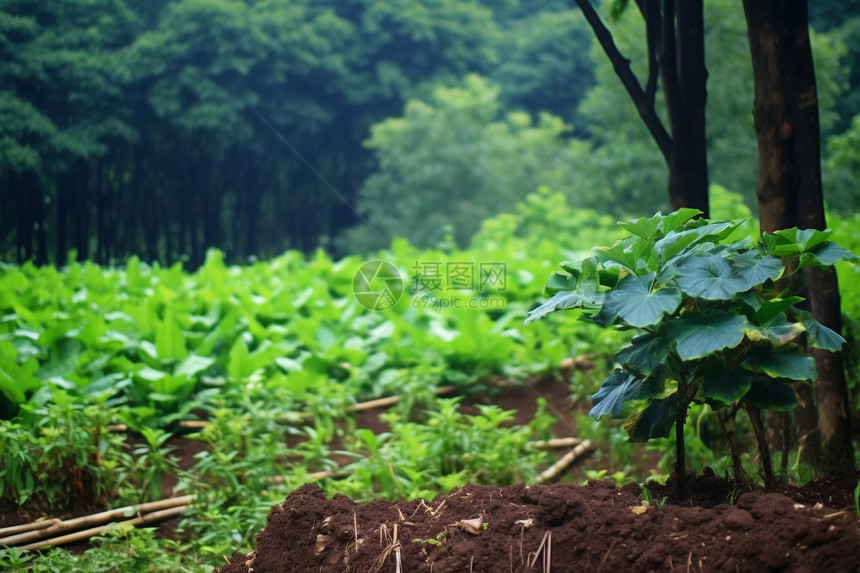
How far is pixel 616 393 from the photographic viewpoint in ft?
5.13

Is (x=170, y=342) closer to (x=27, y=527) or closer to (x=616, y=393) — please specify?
(x=27, y=527)

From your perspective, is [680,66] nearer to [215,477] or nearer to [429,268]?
[215,477]

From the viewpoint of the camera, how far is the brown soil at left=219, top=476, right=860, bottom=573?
1.25 meters

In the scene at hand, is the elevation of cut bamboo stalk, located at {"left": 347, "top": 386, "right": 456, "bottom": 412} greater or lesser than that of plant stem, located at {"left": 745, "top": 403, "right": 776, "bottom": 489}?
lesser

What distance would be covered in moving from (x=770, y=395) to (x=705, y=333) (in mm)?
267

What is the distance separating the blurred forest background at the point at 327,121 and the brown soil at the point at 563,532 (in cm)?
196

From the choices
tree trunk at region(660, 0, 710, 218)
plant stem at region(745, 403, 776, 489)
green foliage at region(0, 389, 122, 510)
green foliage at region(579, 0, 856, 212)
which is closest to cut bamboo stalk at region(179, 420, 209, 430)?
green foliage at region(0, 389, 122, 510)

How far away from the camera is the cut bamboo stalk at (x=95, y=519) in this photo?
84.0 inches

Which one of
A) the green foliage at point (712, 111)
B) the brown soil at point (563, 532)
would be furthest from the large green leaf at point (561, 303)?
the green foliage at point (712, 111)

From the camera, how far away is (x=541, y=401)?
3.00 meters

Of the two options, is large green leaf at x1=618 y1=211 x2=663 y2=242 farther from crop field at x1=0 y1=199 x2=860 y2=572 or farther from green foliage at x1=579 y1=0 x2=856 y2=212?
green foliage at x1=579 y1=0 x2=856 y2=212

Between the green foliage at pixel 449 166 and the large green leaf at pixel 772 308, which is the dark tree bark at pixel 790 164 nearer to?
the large green leaf at pixel 772 308

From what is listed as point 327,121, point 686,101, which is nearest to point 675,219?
point 686,101

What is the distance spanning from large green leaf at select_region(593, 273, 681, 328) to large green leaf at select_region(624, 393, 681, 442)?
0.29 metres
